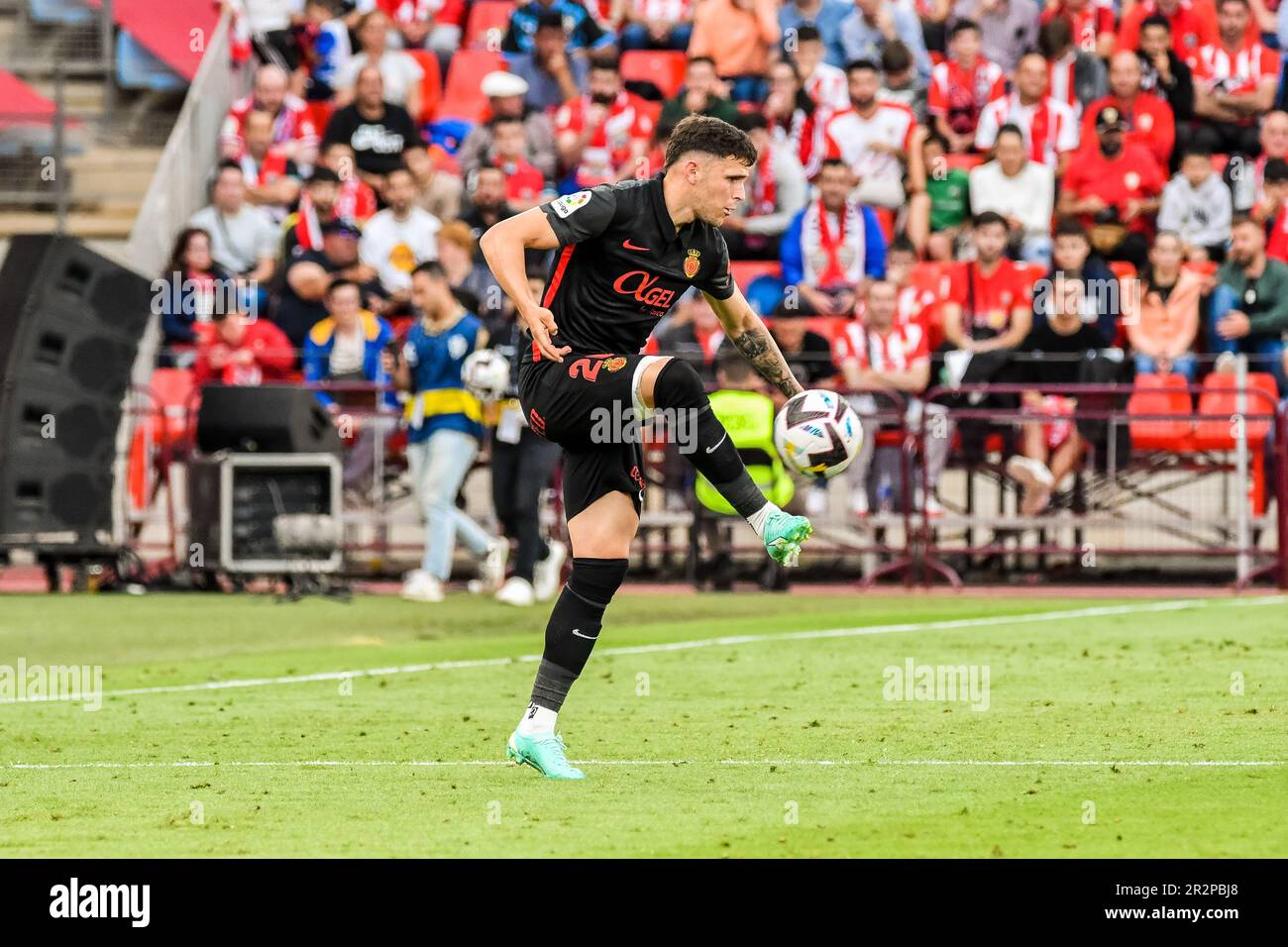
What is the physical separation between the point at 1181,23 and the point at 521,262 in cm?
1617

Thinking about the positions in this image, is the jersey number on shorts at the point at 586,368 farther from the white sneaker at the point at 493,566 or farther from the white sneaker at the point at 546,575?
the white sneaker at the point at 493,566

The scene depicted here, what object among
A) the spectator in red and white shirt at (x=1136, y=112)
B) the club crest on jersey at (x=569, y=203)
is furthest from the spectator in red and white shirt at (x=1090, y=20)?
the club crest on jersey at (x=569, y=203)

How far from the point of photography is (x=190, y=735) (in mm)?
9852

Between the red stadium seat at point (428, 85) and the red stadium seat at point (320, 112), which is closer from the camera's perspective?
the red stadium seat at point (428, 85)

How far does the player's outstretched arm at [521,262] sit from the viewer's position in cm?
821

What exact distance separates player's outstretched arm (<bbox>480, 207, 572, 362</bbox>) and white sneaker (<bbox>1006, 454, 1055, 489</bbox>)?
1058 centimetres

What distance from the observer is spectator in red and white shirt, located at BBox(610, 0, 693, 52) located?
24.3 m

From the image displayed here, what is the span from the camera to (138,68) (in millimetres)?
25125

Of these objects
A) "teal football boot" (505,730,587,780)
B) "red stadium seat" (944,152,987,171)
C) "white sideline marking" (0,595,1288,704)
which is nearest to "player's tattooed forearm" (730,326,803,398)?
"teal football boot" (505,730,587,780)

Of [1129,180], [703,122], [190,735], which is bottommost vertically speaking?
[190,735]

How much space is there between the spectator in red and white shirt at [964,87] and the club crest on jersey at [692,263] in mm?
14066

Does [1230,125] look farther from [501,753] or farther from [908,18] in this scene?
[501,753]
